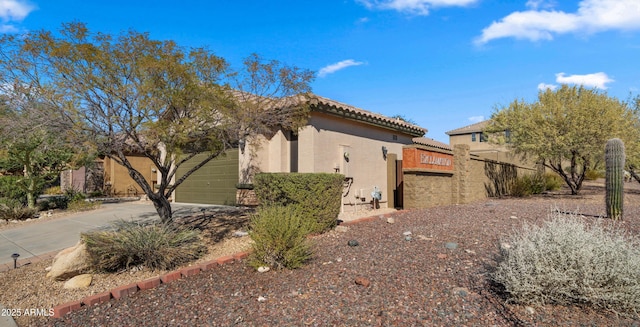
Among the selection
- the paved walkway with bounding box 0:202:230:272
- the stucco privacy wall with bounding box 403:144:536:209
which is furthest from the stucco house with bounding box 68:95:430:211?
the paved walkway with bounding box 0:202:230:272

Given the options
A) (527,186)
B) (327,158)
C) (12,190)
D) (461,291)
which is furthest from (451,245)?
(12,190)

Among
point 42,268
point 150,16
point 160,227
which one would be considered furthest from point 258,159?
point 42,268

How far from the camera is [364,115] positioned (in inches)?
486

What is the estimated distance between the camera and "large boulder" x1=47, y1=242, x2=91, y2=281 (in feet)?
18.0

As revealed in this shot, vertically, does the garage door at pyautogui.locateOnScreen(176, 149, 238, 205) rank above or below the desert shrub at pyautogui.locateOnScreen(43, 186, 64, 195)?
above

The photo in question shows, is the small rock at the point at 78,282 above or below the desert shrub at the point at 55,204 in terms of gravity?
below

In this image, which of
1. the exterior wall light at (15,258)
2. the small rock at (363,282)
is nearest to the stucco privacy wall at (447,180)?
the small rock at (363,282)

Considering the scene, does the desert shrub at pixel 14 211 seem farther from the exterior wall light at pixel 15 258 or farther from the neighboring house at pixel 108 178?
the neighboring house at pixel 108 178

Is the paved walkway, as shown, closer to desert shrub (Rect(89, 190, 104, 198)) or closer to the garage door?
the garage door

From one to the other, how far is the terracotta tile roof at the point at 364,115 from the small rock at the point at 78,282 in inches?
244

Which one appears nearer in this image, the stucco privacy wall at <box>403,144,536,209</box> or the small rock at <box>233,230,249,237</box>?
the small rock at <box>233,230,249,237</box>

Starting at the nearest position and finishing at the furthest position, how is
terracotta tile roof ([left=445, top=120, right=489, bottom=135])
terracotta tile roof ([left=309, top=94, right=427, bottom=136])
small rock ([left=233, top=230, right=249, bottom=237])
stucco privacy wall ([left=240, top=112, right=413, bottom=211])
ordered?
small rock ([left=233, top=230, right=249, bottom=237]) → terracotta tile roof ([left=309, top=94, right=427, bottom=136]) → stucco privacy wall ([left=240, top=112, right=413, bottom=211]) → terracotta tile roof ([left=445, top=120, right=489, bottom=135])

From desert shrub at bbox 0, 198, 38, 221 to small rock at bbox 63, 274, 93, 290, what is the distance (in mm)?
8508

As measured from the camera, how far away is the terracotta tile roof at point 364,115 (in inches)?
414
